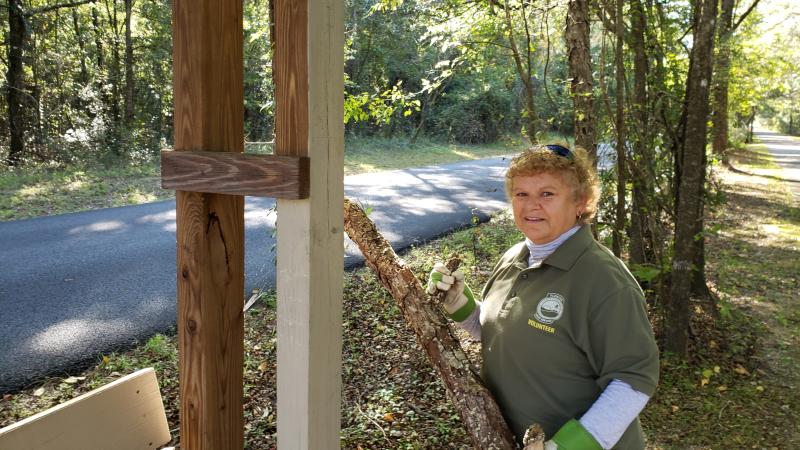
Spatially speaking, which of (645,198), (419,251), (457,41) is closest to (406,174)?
(419,251)

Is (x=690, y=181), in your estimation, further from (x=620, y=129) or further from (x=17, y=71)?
(x=17, y=71)

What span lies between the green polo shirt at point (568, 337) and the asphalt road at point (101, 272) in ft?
11.7

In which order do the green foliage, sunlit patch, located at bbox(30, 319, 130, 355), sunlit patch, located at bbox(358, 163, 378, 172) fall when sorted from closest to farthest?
sunlit patch, located at bbox(30, 319, 130, 355) < sunlit patch, located at bbox(358, 163, 378, 172) < the green foliage

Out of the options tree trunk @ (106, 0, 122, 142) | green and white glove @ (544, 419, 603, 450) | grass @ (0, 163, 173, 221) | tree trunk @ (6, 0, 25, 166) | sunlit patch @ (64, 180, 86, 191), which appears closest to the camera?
green and white glove @ (544, 419, 603, 450)

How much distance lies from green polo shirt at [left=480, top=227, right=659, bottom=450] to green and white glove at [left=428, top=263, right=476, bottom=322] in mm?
250

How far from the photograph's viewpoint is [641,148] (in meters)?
5.41

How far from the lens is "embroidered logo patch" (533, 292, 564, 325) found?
6.06ft

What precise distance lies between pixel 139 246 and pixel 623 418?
274 inches

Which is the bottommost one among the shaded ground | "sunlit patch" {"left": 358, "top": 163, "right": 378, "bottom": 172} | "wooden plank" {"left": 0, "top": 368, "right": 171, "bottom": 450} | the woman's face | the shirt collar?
the shaded ground

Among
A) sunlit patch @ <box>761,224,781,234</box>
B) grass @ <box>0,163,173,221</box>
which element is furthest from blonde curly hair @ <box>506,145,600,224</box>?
sunlit patch @ <box>761,224,781,234</box>

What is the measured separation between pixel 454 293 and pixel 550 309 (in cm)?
57

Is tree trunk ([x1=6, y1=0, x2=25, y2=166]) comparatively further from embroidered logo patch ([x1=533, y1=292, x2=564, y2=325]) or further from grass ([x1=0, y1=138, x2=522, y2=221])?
embroidered logo patch ([x1=533, y1=292, x2=564, y2=325])

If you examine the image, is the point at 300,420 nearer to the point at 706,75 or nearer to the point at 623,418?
the point at 623,418

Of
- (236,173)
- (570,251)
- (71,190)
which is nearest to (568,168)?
(570,251)
